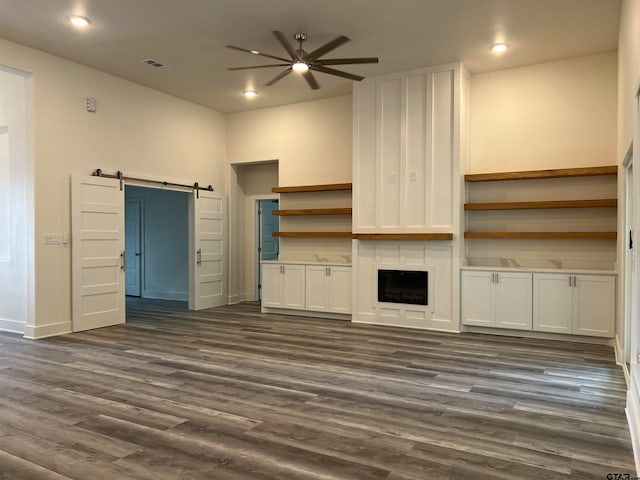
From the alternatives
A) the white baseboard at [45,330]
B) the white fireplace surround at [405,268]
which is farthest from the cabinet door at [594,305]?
the white baseboard at [45,330]

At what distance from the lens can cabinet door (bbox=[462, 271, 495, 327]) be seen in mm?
6078

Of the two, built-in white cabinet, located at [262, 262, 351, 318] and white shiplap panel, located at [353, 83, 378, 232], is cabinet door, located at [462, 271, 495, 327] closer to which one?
white shiplap panel, located at [353, 83, 378, 232]

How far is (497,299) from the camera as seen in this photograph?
19.8 ft

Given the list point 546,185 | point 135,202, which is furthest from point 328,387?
point 135,202

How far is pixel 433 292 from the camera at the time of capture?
20.9 ft

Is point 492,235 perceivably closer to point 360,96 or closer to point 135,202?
point 360,96

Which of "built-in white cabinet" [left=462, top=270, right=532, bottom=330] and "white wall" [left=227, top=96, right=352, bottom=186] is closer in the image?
"built-in white cabinet" [left=462, top=270, right=532, bottom=330]

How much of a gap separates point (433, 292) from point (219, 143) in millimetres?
4949

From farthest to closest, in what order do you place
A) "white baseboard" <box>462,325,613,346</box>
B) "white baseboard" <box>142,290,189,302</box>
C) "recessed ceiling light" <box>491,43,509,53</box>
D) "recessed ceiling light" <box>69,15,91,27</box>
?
"white baseboard" <box>142,290,189,302</box> < "recessed ceiling light" <box>491,43,509,53</box> < "white baseboard" <box>462,325,613,346</box> < "recessed ceiling light" <box>69,15,91,27</box>

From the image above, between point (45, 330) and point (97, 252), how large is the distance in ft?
3.95

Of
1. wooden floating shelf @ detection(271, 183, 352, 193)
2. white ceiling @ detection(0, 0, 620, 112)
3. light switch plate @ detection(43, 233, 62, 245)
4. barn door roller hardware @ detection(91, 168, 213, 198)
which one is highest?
white ceiling @ detection(0, 0, 620, 112)

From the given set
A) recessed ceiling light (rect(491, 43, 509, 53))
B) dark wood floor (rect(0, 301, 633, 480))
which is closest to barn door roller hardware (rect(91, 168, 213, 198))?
dark wood floor (rect(0, 301, 633, 480))

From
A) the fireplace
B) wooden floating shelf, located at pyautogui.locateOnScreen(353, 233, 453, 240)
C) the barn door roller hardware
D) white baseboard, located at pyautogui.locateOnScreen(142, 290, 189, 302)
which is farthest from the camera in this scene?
white baseboard, located at pyautogui.locateOnScreen(142, 290, 189, 302)

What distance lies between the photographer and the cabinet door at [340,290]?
7.18 meters
